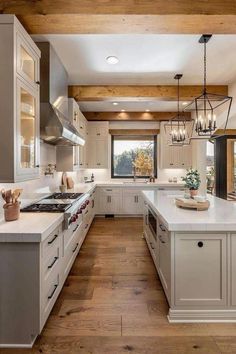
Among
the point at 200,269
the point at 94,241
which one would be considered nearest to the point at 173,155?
the point at 94,241

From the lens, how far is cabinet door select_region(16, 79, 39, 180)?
215 centimetres

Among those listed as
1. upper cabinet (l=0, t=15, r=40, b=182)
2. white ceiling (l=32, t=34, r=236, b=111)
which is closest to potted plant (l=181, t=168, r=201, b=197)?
white ceiling (l=32, t=34, r=236, b=111)

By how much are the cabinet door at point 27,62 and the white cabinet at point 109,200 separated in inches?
168

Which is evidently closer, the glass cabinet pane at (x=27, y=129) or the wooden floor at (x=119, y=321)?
the wooden floor at (x=119, y=321)

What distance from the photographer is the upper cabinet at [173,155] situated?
22.3 ft

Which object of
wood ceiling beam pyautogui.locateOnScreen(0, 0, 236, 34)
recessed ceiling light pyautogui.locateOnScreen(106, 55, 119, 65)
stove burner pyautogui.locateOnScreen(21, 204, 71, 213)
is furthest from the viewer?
recessed ceiling light pyautogui.locateOnScreen(106, 55, 119, 65)

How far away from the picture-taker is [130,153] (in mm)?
7328

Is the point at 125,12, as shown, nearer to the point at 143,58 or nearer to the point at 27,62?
the point at 27,62

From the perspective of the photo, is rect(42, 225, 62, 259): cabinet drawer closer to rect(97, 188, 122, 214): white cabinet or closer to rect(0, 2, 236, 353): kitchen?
rect(0, 2, 236, 353): kitchen

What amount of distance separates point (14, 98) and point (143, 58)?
81.8 inches

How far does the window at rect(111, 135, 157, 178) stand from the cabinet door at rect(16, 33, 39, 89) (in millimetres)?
4812

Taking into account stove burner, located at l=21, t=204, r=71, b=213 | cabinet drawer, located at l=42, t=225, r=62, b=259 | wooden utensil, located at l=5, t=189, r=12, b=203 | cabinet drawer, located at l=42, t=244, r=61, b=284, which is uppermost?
wooden utensil, located at l=5, t=189, r=12, b=203

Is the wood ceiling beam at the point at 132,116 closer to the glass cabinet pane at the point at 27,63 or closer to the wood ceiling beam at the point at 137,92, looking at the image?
the wood ceiling beam at the point at 137,92

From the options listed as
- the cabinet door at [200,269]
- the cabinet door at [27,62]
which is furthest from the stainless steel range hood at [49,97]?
the cabinet door at [200,269]
